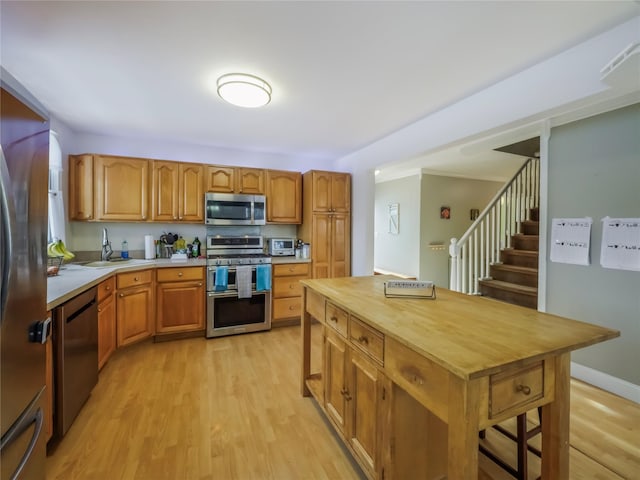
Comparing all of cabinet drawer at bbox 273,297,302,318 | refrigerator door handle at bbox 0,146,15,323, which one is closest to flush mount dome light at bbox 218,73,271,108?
refrigerator door handle at bbox 0,146,15,323

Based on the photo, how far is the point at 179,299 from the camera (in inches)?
130

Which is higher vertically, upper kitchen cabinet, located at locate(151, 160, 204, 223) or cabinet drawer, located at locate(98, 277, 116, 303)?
upper kitchen cabinet, located at locate(151, 160, 204, 223)

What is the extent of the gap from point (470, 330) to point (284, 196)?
127 inches

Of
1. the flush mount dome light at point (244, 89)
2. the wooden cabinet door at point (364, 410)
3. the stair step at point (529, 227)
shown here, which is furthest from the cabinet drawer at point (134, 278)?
the stair step at point (529, 227)

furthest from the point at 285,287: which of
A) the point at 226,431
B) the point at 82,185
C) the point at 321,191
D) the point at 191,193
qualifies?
the point at 82,185

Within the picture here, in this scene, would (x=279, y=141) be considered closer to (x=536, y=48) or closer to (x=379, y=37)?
(x=379, y=37)

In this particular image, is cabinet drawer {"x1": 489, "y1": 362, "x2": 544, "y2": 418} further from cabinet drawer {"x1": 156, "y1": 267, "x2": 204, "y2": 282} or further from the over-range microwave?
the over-range microwave

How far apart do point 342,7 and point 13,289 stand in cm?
180

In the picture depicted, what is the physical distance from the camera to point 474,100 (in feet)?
7.50

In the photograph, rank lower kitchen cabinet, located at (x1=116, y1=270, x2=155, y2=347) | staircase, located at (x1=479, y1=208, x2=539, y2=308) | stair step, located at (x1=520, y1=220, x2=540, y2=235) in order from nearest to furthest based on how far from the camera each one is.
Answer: lower kitchen cabinet, located at (x1=116, y1=270, x2=155, y2=347) → staircase, located at (x1=479, y1=208, x2=539, y2=308) → stair step, located at (x1=520, y1=220, x2=540, y2=235)

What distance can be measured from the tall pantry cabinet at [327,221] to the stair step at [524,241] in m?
2.45

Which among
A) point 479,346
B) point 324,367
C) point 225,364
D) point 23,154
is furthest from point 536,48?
point 225,364

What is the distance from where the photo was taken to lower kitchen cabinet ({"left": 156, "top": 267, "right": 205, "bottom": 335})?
323cm

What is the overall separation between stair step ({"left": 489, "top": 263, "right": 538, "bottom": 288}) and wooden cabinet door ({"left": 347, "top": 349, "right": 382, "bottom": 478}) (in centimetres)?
322
